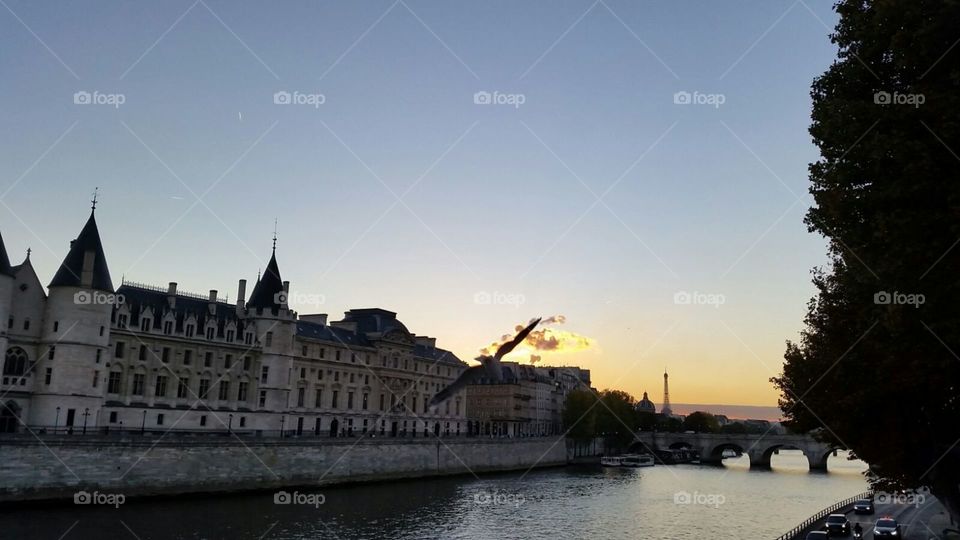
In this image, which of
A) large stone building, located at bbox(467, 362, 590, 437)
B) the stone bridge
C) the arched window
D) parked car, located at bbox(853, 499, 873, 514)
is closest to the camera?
parked car, located at bbox(853, 499, 873, 514)

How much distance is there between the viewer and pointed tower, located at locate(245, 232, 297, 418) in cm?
7500

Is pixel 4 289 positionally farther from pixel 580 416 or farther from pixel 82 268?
pixel 580 416

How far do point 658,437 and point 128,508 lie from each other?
115 meters

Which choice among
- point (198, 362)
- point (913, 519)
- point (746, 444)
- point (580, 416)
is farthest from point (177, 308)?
point (746, 444)

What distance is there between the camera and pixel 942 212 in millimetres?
16516

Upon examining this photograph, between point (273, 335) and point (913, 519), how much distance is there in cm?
5645

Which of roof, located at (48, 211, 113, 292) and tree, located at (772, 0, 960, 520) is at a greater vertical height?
roof, located at (48, 211, 113, 292)

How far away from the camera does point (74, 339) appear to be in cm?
5500

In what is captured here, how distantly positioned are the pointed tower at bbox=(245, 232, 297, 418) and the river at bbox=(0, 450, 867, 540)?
14.7 m

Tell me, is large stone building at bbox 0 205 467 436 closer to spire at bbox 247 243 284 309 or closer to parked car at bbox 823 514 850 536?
spire at bbox 247 243 284 309

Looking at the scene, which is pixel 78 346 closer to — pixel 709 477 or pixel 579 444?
pixel 709 477

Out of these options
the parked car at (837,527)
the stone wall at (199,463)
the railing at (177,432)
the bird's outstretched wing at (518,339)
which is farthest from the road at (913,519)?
the railing at (177,432)

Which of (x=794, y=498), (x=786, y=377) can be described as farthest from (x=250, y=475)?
(x=794, y=498)

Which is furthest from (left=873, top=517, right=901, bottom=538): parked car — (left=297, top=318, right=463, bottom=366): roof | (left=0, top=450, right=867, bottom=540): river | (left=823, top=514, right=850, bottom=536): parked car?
(left=297, top=318, right=463, bottom=366): roof
